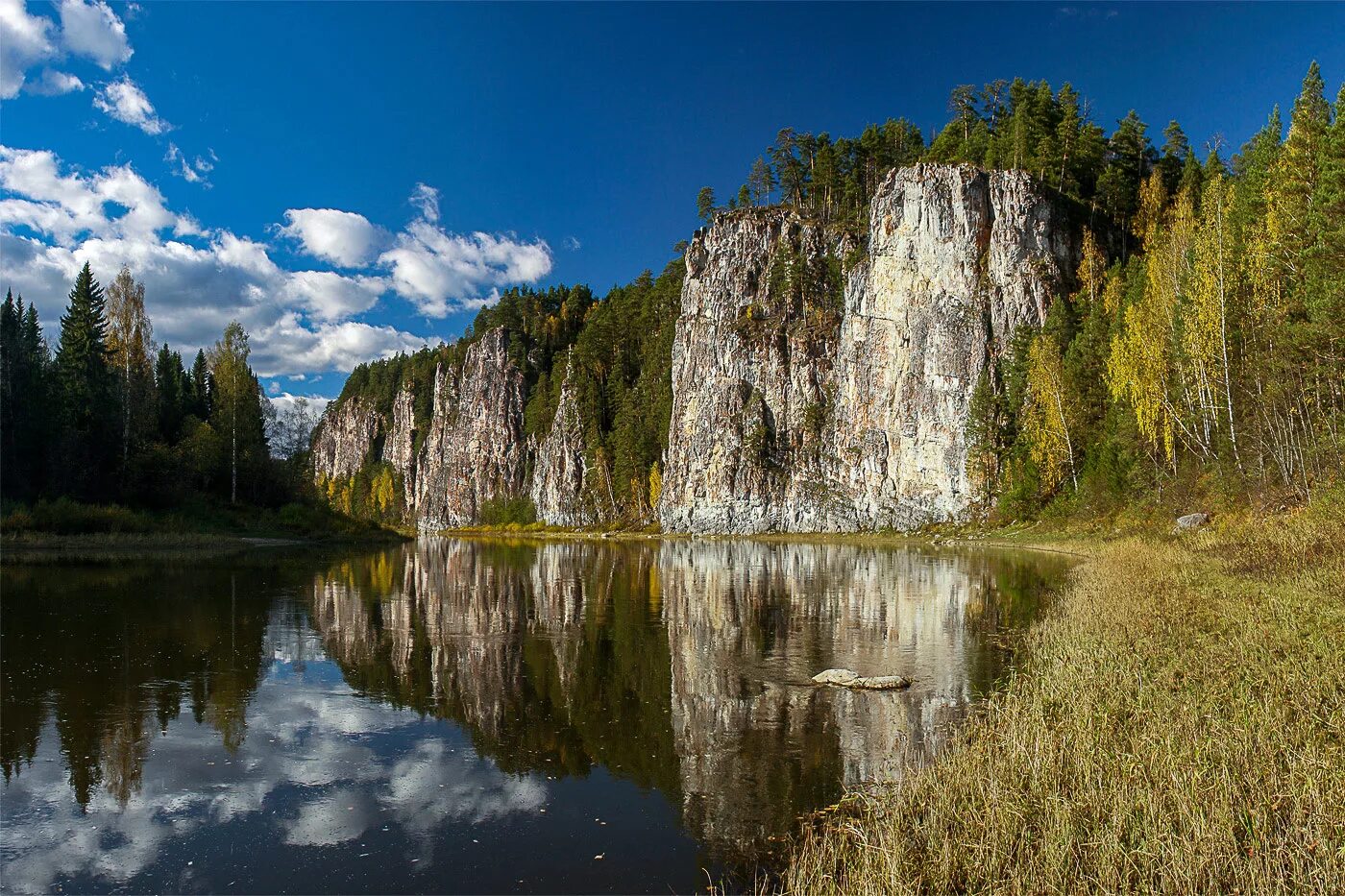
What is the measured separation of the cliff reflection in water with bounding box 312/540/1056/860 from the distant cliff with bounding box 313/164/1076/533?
47812 millimetres

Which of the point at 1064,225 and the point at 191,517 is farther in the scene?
the point at 1064,225

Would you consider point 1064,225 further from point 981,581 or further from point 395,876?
point 395,876

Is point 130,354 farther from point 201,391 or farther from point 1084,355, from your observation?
point 1084,355

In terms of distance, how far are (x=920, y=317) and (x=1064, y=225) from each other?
1615 cm

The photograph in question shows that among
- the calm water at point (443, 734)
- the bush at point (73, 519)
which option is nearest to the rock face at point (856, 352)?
the calm water at point (443, 734)

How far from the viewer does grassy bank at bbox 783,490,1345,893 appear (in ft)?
19.7

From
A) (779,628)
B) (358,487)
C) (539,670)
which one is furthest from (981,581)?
(358,487)

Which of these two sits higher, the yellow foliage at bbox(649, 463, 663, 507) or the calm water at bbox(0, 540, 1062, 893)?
the yellow foliage at bbox(649, 463, 663, 507)

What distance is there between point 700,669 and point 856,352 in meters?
78.5

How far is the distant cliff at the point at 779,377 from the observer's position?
3063 inches

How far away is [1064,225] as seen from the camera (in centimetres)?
7706

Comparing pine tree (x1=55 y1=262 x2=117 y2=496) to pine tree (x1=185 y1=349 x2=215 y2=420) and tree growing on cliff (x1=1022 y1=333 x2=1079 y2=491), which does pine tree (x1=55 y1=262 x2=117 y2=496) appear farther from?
tree growing on cliff (x1=1022 y1=333 x2=1079 y2=491)

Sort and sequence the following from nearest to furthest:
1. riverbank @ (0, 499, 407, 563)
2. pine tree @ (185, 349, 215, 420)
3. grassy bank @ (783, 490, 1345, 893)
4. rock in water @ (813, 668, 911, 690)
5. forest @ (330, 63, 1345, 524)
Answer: grassy bank @ (783, 490, 1345, 893)
rock in water @ (813, 668, 911, 690)
forest @ (330, 63, 1345, 524)
riverbank @ (0, 499, 407, 563)
pine tree @ (185, 349, 215, 420)

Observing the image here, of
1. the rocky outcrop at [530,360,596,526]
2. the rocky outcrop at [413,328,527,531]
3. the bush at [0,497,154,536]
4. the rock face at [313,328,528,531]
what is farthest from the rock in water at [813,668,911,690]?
the rocky outcrop at [413,328,527,531]
